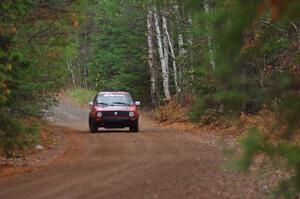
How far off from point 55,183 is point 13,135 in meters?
1.62

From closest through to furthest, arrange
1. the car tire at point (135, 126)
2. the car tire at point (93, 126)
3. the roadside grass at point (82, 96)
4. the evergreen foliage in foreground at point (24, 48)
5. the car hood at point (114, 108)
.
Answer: the evergreen foliage in foreground at point (24, 48) → the car hood at point (114, 108) → the car tire at point (93, 126) → the car tire at point (135, 126) → the roadside grass at point (82, 96)

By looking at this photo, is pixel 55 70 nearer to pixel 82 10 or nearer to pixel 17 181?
pixel 82 10

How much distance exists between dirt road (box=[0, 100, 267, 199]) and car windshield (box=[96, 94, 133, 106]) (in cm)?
696

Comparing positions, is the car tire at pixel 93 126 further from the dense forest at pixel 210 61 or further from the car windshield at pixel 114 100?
the dense forest at pixel 210 61

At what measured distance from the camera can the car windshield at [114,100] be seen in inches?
1142

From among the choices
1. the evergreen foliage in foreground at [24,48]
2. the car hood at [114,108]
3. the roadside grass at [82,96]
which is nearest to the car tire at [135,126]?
the car hood at [114,108]

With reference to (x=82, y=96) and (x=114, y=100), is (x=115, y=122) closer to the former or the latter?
(x=114, y=100)

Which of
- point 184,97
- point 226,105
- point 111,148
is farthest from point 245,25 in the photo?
point 184,97

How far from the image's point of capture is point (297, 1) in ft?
13.1

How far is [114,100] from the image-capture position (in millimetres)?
29328

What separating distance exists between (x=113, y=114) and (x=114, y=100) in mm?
1228

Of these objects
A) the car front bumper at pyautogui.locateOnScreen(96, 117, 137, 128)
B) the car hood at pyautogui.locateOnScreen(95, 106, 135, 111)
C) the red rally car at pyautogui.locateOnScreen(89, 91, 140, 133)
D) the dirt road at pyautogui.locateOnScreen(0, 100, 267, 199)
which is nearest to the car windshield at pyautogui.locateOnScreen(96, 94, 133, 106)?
the red rally car at pyautogui.locateOnScreen(89, 91, 140, 133)

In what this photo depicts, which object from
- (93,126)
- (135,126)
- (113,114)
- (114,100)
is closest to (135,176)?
(113,114)

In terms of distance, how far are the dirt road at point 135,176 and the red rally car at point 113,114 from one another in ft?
20.2
